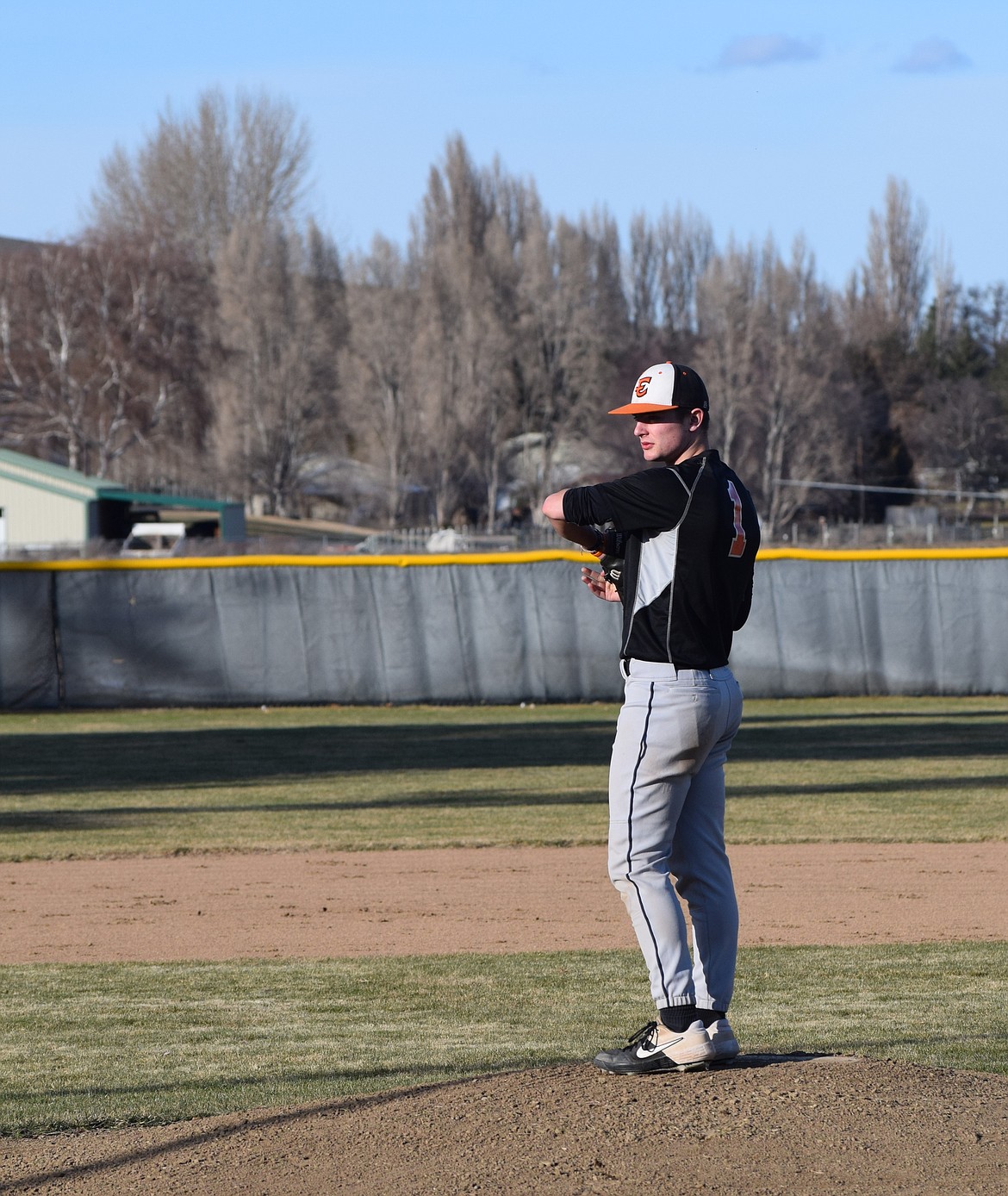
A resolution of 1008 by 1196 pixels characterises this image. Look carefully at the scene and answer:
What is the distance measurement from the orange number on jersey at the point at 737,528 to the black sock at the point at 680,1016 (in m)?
1.29

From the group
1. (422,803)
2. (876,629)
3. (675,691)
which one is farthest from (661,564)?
(876,629)

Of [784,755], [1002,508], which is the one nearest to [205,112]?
[1002,508]

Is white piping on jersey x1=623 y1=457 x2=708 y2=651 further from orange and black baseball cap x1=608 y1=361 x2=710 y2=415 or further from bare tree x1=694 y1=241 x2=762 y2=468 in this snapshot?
bare tree x1=694 y1=241 x2=762 y2=468

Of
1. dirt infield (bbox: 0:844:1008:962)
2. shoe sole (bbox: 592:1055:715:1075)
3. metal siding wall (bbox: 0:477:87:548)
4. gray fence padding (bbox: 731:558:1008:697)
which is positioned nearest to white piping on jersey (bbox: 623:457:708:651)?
shoe sole (bbox: 592:1055:715:1075)

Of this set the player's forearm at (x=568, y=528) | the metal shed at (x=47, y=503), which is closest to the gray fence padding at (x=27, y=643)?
the player's forearm at (x=568, y=528)

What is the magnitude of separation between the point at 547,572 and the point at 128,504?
2789cm

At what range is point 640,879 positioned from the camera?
14.1 feet

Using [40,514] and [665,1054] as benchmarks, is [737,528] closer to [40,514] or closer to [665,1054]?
[665,1054]

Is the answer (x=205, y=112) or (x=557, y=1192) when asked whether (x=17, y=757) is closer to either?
(x=557, y=1192)

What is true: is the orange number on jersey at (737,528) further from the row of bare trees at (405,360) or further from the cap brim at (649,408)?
the row of bare trees at (405,360)

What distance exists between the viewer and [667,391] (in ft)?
14.1

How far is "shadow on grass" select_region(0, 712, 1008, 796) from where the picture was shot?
1499 cm

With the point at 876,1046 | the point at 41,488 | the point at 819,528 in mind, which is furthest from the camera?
the point at 819,528

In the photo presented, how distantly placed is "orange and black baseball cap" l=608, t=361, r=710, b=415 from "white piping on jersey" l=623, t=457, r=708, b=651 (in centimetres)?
20
